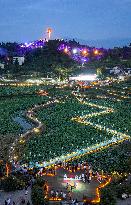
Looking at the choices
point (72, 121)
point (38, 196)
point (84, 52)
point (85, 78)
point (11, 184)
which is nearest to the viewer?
point (38, 196)

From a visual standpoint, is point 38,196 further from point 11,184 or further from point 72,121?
point 72,121

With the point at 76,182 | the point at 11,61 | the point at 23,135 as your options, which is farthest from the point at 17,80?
the point at 76,182

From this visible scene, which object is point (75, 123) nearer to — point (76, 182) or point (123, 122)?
point (123, 122)

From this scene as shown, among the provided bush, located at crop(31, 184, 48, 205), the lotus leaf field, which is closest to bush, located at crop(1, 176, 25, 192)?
bush, located at crop(31, 184, 48, 205)

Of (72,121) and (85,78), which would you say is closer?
(72,121)

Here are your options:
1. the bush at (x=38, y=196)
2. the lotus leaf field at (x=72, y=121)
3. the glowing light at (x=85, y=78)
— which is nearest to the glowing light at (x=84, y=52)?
the glowing light at (x=85, y=78)

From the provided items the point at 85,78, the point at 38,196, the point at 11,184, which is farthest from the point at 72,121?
the point at 85,78

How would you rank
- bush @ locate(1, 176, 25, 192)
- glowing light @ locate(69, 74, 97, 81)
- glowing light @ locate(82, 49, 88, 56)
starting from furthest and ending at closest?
glowing light @ locate(82, 49, 88, 56) → glowing light @ locate(69, 74, 97, 81) → bush @ locate(1, 176, 25, 192)

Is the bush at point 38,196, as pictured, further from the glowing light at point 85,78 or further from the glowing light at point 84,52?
the glowing light at point 84,52

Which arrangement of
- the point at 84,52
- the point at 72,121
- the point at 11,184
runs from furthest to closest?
the point at 84,52 → the point at 72,121 → the point at 11,184

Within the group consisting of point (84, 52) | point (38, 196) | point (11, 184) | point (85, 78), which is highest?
point (84, 52)

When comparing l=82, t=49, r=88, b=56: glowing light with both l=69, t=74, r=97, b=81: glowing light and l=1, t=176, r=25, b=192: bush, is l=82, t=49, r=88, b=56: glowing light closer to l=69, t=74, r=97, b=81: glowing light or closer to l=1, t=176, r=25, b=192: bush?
l=69, t=74, r=97, b=81: glowing light
